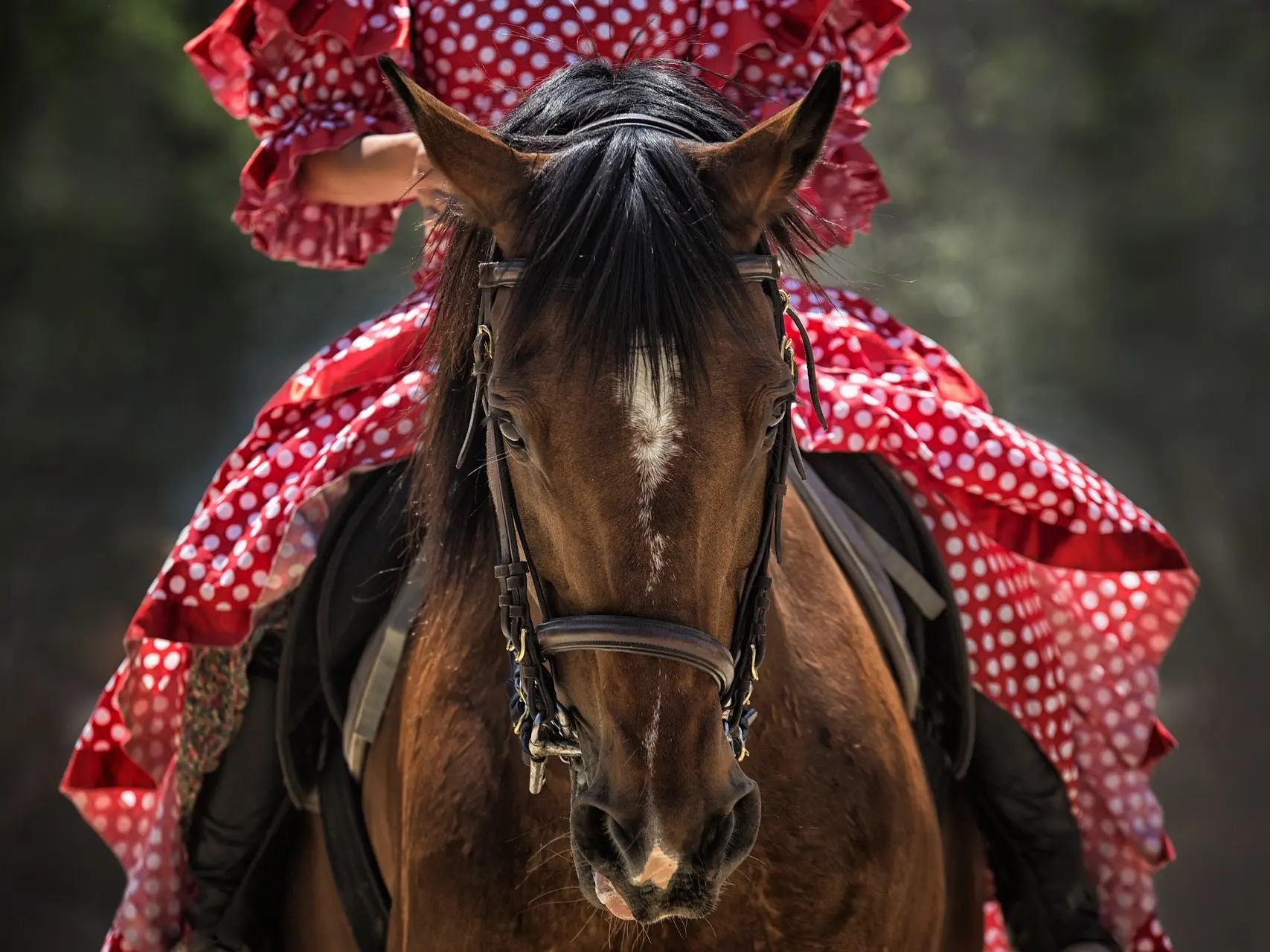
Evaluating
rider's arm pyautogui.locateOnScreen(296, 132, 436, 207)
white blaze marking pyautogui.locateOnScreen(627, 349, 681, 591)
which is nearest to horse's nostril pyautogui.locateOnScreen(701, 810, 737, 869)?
white blaze marking pyautogui.locateOnScreen(627, 349, 681, 591)

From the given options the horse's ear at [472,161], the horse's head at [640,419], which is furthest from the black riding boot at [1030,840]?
the horse's ear at [472,161]

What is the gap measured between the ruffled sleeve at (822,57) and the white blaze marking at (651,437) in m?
1.23

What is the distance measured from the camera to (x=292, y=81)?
9.81 feet

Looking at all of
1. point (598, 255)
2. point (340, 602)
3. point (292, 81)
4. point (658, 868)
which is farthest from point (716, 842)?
point (292, 81)

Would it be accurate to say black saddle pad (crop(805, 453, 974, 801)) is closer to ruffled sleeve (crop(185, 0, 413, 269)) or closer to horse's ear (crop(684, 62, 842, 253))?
horse's ear (crop(684, 62, 842, 253))

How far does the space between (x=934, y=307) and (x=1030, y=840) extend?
4.19 m

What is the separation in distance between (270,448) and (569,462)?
1234 mm

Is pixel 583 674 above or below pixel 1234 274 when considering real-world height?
above

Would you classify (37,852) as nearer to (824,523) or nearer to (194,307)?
(194,307)

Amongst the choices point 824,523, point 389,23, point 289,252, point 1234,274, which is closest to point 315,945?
point 824,523

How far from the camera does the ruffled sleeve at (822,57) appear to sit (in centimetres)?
282

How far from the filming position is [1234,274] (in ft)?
19.9

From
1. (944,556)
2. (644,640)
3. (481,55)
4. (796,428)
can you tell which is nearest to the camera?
(644,640)

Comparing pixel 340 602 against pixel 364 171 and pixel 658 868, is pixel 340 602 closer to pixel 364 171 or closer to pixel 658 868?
pixel 364 171
